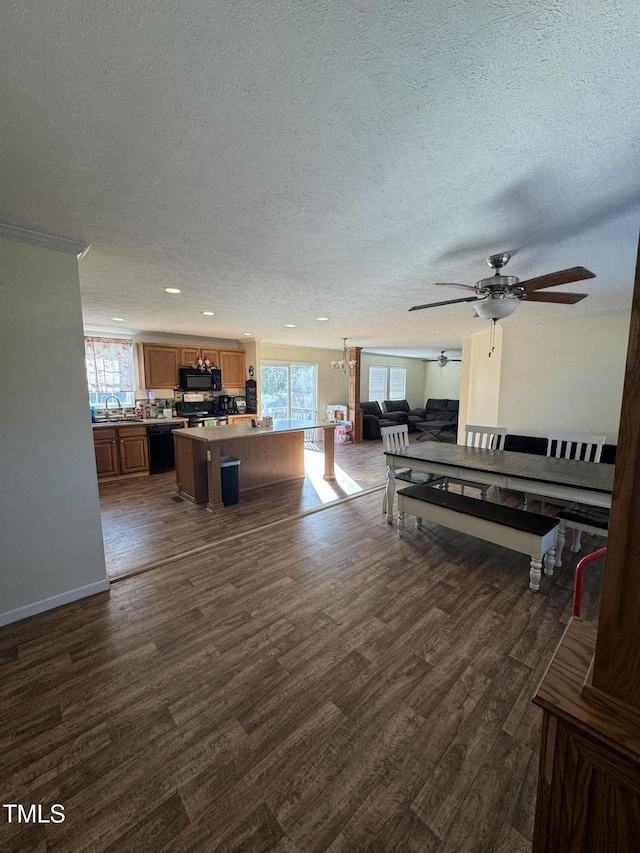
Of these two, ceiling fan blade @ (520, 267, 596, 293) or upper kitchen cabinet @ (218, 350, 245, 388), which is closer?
ceiling fan blade @ (520, 267, 596, 293)

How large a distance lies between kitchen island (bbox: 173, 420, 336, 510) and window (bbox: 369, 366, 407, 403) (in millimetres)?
5243

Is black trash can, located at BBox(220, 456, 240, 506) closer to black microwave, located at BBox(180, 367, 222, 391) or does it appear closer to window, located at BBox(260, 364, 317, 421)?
black microwave, located at BBox(180, 367, 222, 391)

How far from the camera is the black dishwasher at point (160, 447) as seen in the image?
18.4 feet

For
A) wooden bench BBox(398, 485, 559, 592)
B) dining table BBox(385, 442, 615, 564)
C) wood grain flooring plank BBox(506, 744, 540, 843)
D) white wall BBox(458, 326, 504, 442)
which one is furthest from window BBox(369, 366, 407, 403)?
wood grain flooring plank BBox(506, 744, 540, 843)

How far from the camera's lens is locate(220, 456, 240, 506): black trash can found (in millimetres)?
4164

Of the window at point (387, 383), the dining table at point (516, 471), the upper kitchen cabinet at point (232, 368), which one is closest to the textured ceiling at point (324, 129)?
the dining table at point (516, 471)

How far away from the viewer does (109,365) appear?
582 centimetres

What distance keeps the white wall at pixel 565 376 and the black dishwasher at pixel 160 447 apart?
550 cm

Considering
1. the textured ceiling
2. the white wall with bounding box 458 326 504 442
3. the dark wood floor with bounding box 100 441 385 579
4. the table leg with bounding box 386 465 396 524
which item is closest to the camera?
the textured ceiling

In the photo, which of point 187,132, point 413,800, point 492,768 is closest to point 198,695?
point 413,800

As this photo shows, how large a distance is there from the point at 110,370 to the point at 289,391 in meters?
3.85

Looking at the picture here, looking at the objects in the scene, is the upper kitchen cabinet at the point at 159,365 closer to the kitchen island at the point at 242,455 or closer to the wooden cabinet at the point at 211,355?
the wooden cabinet at the point at 211,355

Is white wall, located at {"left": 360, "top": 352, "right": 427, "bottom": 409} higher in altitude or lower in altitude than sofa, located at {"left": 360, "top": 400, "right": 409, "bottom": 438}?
higher

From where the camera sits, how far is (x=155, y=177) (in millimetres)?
1447
